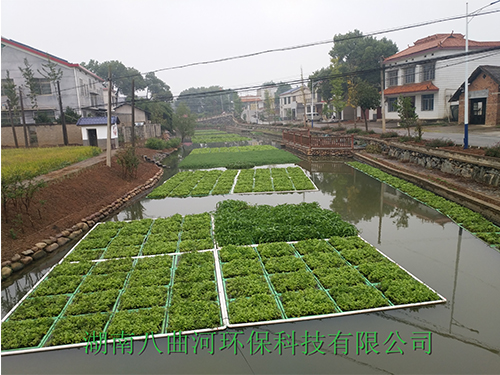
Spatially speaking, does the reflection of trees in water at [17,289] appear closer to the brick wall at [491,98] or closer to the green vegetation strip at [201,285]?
the green vegetation strip at [201,285]

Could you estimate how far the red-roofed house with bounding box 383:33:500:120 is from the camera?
101 ft

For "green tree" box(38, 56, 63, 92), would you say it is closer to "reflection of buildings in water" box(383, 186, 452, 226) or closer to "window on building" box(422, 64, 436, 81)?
"reflection of buildings in water" box(383, 186, 452, 226)

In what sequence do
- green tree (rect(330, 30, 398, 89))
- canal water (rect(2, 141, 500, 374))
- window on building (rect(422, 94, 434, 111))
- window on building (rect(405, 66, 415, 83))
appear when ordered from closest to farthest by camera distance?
canal water (rect(2, 141, 500, 374)) → window on building (rect(422, 94, 434, 111)) → window on building (rect(405, 66, 415, 83)) → green tree (rect(330, 30, 398, 89))

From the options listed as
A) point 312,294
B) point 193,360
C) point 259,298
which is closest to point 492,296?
point 312,294

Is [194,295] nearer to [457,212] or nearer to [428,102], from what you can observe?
[457,212]

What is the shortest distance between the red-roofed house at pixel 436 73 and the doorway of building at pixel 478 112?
384 cm

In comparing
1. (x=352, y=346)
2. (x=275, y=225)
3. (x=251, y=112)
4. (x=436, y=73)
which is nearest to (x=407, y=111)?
(x=436, y=73)

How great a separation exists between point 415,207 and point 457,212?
4.94 ft

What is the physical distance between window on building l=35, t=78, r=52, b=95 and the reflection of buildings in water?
107 ft

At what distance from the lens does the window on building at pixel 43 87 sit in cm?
3361

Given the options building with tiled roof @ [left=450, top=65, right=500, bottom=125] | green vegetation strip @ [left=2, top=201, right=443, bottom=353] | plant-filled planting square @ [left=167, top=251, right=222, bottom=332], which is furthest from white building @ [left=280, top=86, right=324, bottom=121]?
plant-filled planting square @ [left=167, top=251, right=222, bottom=332]

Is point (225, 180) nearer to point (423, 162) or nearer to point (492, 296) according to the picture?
point (423, 162)

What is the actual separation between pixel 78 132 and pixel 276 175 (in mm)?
18921

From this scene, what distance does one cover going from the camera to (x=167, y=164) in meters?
26.2
